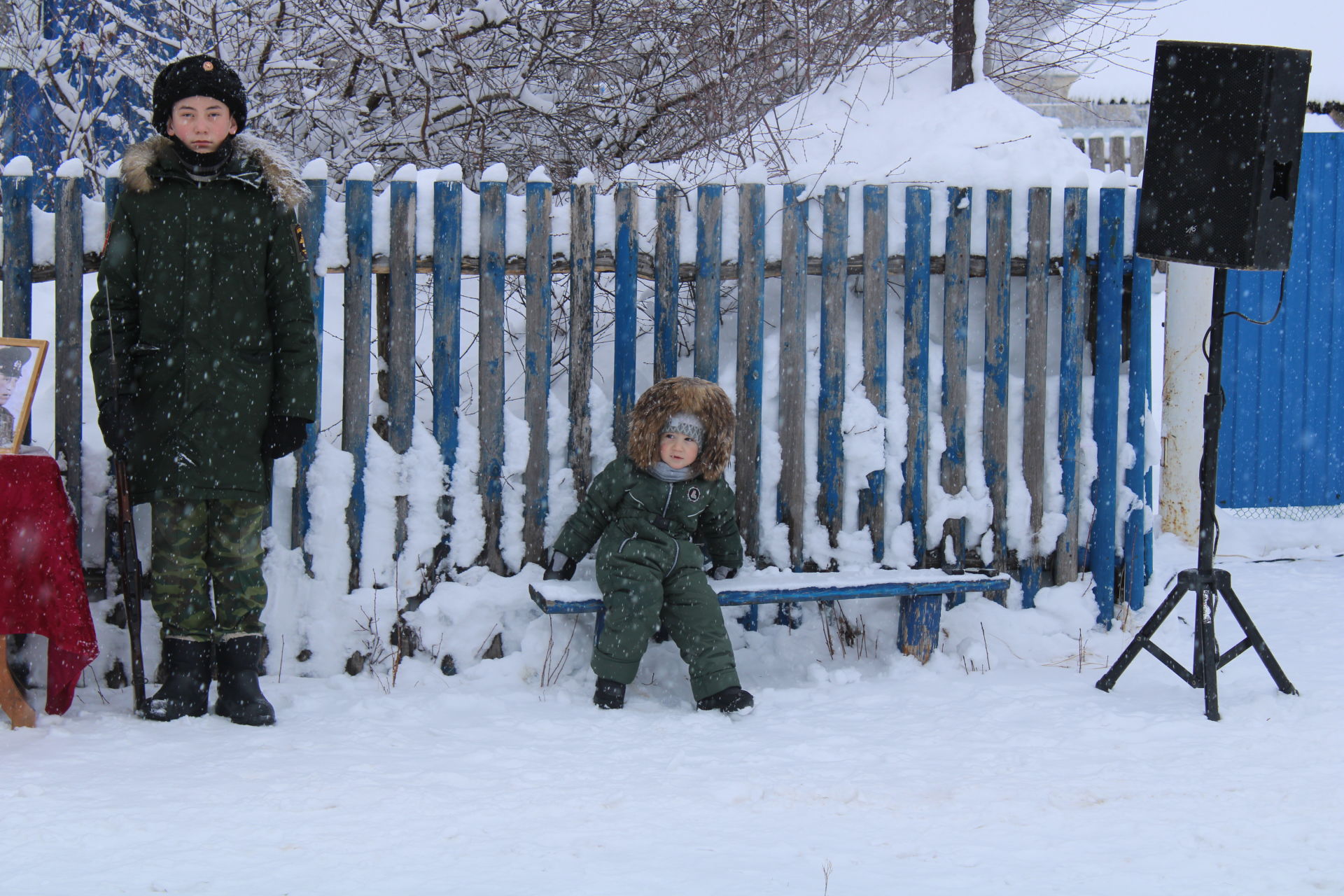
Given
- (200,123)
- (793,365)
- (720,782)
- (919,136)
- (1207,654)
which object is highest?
(919,136)

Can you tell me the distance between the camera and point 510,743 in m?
3.42

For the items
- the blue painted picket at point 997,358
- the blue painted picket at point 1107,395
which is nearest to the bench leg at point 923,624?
the blue painted picket at point 997,358

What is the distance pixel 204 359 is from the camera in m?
3.52

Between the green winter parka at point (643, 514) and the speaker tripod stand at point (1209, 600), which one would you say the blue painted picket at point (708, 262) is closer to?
the green winter parka at point (643, 514)

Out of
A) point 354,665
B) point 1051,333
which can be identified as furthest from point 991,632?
point 354,665

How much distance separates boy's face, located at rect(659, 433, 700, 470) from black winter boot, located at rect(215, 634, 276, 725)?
1517 millimetres

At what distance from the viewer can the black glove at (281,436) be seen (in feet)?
11.9

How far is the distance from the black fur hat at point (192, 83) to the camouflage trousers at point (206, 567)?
4.11 ft

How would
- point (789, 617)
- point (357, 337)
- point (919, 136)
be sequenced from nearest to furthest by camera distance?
point (357, 337)
point (789, 617)
point (919, 136)

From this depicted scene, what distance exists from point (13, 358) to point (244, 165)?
37.8 inches

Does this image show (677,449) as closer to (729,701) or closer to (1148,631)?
Result: (729,701)

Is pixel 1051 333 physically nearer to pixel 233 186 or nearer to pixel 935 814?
pixel 935 814

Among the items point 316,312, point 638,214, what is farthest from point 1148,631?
point 316,312

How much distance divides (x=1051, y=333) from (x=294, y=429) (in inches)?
121
